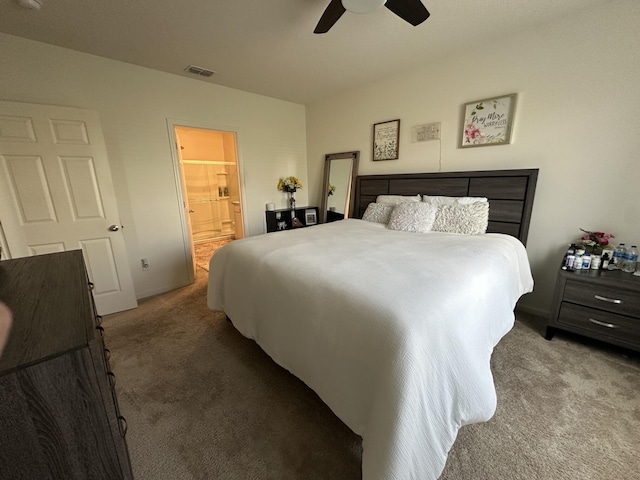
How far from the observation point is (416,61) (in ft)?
8.82

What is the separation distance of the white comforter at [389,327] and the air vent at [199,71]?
221 cm

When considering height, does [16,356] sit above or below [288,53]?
below

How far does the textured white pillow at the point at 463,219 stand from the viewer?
2.34 m

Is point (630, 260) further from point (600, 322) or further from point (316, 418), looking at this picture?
point (316, 418)

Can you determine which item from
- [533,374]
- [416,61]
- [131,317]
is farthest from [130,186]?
[533,374]

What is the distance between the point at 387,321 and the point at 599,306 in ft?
6.36

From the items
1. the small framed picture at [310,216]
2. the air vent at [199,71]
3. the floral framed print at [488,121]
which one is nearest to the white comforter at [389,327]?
the floral framed print at [488,121]

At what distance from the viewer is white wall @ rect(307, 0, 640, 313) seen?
187 centimetres

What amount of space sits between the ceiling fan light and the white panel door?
246 cm

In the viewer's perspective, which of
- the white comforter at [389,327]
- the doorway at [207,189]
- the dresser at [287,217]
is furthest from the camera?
the doorway at [207,189]

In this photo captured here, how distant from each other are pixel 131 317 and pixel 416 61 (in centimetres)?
400

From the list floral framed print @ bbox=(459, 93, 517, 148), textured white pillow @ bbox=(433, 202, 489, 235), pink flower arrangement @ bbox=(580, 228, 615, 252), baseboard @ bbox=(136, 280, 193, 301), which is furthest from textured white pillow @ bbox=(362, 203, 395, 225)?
baseboard @ bbox=(136, 280, 193, 301)

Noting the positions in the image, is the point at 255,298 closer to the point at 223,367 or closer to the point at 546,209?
the point at 223,367

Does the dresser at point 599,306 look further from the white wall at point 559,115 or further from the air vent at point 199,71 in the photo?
the air vent at point 199,71
